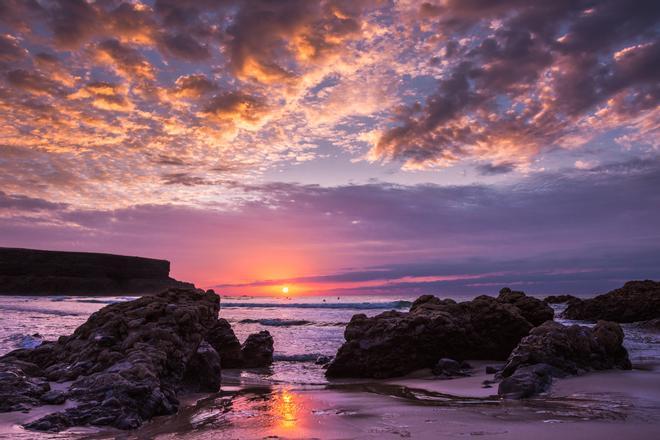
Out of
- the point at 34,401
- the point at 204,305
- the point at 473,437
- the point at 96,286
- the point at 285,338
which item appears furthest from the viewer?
the point at 96,286

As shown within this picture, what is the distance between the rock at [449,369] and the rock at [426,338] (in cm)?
83

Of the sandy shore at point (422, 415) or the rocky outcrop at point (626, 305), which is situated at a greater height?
the rocky outcrop at point (626, 305)

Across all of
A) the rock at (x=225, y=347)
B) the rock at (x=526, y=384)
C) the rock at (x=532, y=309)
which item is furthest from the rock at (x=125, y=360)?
the rock at (x=532, y=309)

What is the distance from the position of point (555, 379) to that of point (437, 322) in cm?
500

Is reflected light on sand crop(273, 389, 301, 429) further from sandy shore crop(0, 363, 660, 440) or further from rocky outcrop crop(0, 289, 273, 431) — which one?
rocky outcrop crop(0, 289, 273, 431)

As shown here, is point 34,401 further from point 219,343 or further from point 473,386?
point 219,343

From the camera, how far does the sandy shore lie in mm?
5309

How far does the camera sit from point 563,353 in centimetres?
986

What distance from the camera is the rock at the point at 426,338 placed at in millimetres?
13000

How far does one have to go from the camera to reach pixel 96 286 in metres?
87.6

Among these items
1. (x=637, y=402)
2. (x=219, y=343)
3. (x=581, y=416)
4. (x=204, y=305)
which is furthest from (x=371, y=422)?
(x=219, y=343)

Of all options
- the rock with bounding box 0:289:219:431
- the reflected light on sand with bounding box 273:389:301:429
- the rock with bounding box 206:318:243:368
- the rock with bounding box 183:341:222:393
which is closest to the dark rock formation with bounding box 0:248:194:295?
the rock with bounding box 206:318:243:368

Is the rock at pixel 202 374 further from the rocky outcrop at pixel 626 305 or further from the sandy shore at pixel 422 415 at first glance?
the rocky outcrop at pixel 626 305

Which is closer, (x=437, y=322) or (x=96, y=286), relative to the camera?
(x=437, y=322)
